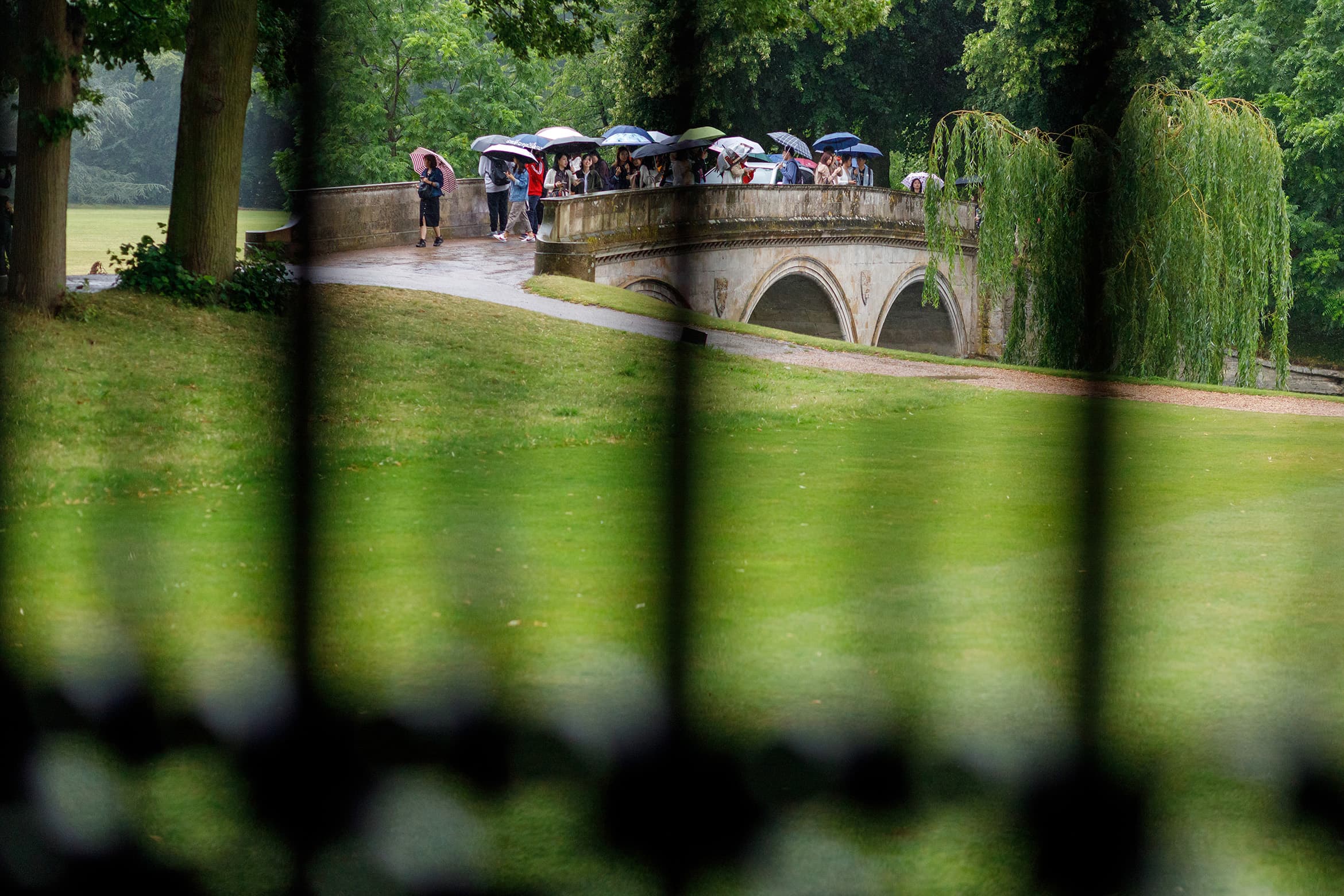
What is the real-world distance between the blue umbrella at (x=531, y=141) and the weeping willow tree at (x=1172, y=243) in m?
10.8

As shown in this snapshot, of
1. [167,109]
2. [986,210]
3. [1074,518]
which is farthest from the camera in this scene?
[167,109]

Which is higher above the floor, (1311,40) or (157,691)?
(1311,40)

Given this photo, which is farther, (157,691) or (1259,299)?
(1259,299)

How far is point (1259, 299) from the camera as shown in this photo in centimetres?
1912

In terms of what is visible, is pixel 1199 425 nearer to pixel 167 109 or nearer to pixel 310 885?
pixel 310 885

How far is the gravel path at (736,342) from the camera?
16.8 meters

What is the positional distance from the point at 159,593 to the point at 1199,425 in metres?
11.0

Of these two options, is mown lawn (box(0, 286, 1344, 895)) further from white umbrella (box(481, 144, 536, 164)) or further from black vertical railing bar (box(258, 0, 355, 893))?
white umbrella (box(481, 144, 536, 164))

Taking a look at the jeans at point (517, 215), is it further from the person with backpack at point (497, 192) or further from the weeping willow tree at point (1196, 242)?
the weeping willow tree at point (1196, 242)

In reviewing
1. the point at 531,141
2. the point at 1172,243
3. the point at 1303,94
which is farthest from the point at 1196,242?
the point at 1303,94

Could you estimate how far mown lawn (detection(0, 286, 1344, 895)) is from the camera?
374 centimetres

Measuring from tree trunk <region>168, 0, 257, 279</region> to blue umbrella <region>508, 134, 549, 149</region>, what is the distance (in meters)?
13.1

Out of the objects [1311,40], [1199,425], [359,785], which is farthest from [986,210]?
[1311,40]

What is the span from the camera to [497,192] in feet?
91.0
